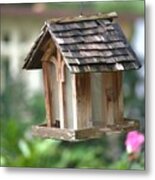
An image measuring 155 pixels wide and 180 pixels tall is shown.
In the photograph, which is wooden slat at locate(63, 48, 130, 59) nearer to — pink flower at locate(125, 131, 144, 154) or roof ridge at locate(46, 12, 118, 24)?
roof ridge at locate(46, 12, 118, 24)

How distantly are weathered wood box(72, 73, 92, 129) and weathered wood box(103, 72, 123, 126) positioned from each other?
0.18 ft

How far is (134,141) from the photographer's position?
2.25 m

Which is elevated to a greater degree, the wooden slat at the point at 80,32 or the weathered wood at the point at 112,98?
the wooden slat at the point at 80,32

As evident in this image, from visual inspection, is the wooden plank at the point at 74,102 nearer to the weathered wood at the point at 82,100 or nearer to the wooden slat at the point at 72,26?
the weathered wood at the point at 82,100

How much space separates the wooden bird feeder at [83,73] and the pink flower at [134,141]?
26 mm

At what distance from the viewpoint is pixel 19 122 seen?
7.64ft

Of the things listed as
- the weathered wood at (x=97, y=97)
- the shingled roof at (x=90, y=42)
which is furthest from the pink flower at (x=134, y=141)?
the shingled roof at (x=90, y=42)

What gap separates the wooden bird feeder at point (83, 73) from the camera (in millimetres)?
A: 2160

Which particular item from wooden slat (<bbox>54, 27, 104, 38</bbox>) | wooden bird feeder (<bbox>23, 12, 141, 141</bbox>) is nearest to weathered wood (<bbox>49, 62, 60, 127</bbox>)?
wooden bird feeder (<bbox>23, 12, 141, 141</bbox>)

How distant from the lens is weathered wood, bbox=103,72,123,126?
2.18 m

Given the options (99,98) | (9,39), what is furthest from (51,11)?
(99,98)

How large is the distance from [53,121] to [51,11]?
0.38 m

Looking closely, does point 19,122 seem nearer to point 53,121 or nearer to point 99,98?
point 53,121

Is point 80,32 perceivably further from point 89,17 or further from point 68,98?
point 68,98
